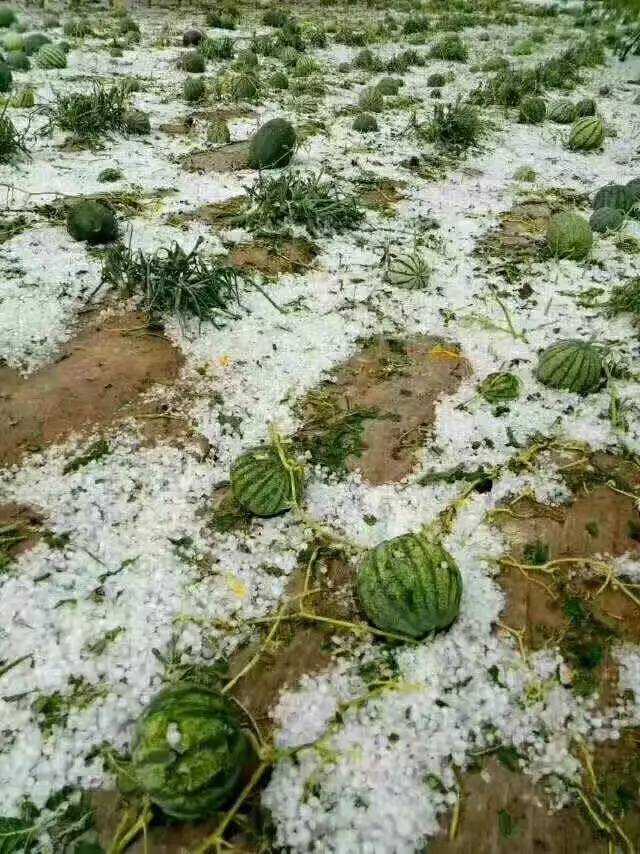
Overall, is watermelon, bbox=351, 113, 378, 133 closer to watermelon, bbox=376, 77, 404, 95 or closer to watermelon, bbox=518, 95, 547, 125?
watermelon, bbox=376, 77, 404, 95

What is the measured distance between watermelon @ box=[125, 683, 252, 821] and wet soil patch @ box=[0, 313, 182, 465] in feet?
5.51

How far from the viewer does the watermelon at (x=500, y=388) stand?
3.52m

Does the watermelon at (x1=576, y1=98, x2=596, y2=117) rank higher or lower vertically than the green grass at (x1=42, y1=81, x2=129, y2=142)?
lower

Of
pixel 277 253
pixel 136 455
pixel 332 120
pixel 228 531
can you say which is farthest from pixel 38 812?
pixel 332 120

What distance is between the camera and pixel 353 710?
2.14m

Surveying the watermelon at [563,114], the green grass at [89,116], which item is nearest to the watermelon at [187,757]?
the green grass at [89,116]

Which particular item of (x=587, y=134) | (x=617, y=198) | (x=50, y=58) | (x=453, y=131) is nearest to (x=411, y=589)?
(x=617, y=198)

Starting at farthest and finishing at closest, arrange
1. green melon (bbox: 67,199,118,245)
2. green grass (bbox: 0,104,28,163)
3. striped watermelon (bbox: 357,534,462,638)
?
green grass (bbox: 0,104,28,163), green melon (bbox: 67,199,118,245), striped watermelon (bbox: 357,534,462,638)

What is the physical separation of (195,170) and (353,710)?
5.38 metres

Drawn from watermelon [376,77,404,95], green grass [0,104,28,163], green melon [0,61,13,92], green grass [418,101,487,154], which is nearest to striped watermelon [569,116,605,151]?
green grass [418,101,487,154]

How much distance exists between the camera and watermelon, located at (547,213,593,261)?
15.5 feet

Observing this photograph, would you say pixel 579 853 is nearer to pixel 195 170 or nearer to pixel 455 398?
pixel 455 398

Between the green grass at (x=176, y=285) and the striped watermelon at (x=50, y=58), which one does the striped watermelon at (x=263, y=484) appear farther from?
the striped watermelon at (x=50, y=58)

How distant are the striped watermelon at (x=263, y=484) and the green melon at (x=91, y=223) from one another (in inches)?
105
